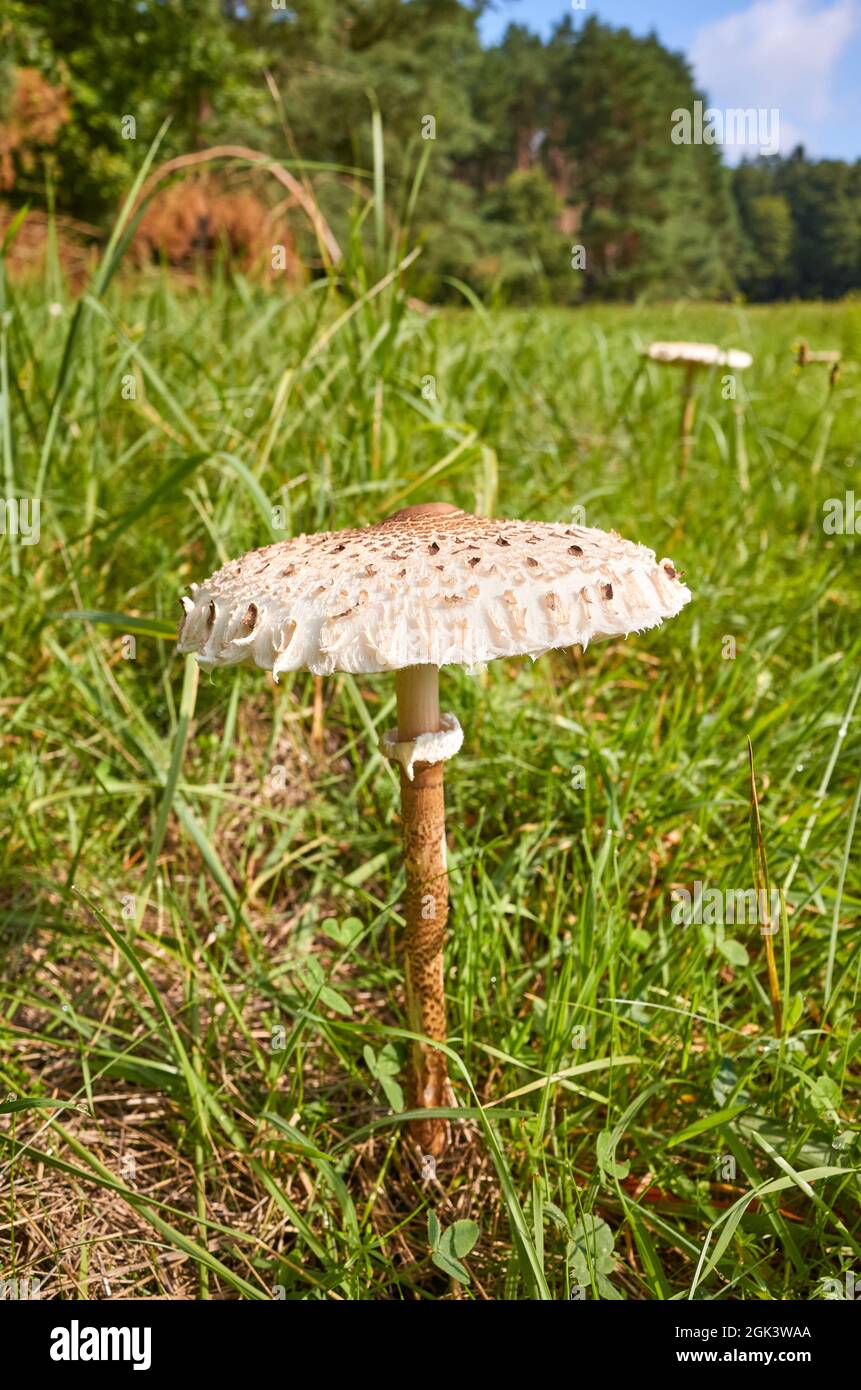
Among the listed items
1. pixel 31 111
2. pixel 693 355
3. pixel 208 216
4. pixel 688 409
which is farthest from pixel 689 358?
pixel 31 111

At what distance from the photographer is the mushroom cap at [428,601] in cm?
119

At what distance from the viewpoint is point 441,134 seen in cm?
3177

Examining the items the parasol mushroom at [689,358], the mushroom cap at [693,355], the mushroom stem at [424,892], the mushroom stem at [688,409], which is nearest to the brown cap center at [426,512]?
the mushroom stem at [424,892]

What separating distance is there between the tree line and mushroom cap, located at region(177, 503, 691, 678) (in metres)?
1.87

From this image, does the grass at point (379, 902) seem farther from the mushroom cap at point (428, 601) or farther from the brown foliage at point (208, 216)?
the brown foliage at point (208, 216)

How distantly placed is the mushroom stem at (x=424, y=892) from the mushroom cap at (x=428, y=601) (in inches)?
12.2

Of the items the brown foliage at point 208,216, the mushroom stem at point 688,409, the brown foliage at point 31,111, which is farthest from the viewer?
the brown foliage at point 31,111

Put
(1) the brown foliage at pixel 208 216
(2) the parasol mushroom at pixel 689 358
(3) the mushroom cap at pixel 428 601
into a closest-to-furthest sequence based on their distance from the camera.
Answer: (3) the mushroom cap at pixel 428 601, (2) the parasol mushroom at pixel 689 358, (1) the brown foliage at pixel 208 216

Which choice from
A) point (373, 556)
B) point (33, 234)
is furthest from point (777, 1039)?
point (33, 234)
